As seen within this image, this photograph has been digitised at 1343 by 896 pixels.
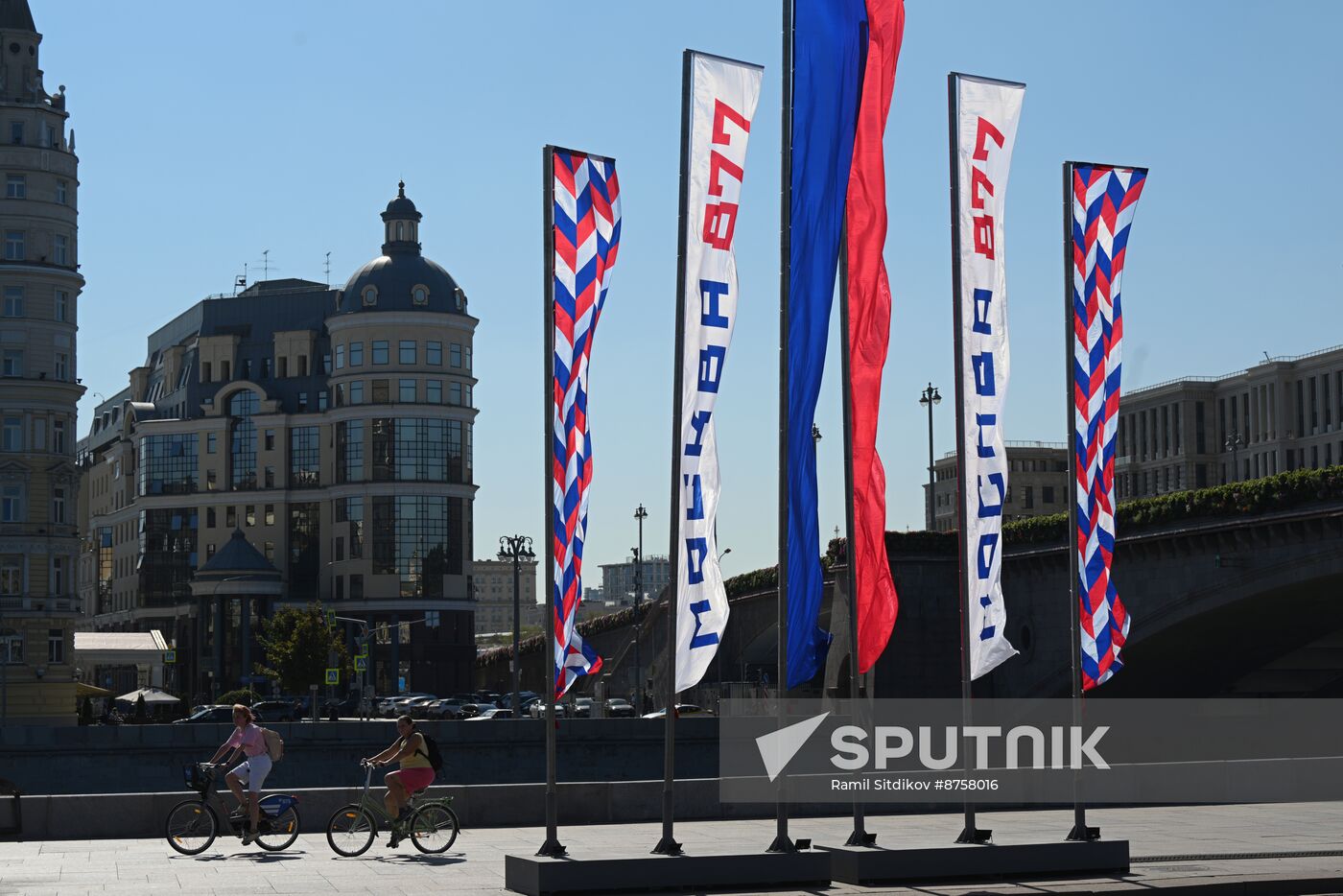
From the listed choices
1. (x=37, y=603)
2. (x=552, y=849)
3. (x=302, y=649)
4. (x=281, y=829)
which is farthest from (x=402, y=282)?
(x=552, y=849)

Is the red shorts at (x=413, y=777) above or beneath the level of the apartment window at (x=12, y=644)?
above

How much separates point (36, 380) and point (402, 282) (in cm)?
4109

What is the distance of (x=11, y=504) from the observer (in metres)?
82.3

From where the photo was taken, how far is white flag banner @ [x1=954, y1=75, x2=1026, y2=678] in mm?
22812

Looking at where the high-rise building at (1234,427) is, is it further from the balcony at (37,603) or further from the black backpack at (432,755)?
the black backpack at (432,755)

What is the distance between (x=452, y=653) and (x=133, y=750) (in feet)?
212

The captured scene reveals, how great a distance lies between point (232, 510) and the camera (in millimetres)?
134000

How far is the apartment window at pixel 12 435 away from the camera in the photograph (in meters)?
82.8

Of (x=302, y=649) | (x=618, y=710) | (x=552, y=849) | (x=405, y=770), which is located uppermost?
(x=405, y=770)

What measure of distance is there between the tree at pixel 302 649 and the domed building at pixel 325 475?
4.52 metres

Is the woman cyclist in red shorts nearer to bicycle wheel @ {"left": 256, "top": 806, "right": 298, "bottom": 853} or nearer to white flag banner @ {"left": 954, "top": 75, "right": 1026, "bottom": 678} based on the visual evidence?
bicycle wheel @ {"left": 256, "top": 806, "right": 298, "bottom": 853}

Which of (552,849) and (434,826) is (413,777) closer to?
(434,826)

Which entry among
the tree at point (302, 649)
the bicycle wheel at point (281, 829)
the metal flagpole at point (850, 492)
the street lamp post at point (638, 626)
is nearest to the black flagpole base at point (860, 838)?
the metal flagpole at point (850, 492)

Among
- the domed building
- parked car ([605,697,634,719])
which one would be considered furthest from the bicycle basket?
the domed building
